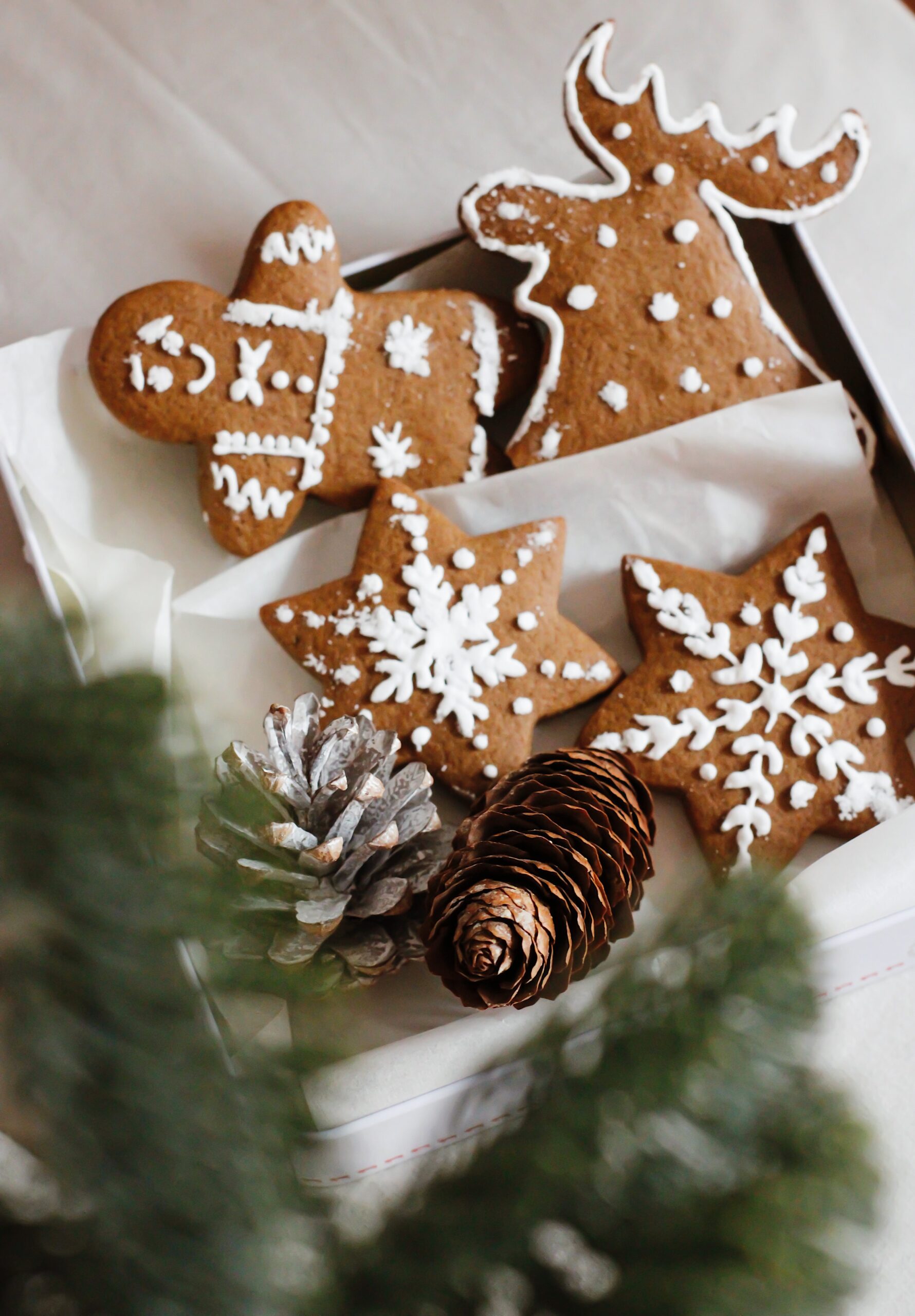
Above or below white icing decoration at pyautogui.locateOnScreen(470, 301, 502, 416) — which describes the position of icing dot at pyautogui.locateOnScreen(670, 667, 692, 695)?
below

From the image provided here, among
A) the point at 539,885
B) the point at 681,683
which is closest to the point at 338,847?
the point at 539,885

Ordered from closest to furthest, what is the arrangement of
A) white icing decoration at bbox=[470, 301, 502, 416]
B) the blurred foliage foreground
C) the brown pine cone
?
1. the blurred foliage foreground
2. the brown pine cone
3. white icing decoration at bbox=[470, 301, 502, 416]

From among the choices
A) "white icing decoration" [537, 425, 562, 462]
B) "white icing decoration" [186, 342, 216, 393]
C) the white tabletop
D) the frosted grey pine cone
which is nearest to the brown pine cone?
the frosted grey pine cone

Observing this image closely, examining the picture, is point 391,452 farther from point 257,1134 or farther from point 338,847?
point 257,1134

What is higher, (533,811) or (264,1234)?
(264,1234)

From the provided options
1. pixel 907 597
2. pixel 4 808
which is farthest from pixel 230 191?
pixel 4 808

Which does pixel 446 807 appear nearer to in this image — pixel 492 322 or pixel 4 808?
pixel 492 322

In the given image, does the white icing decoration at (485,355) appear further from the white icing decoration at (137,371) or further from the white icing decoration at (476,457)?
the white icing decoration at (137,371)

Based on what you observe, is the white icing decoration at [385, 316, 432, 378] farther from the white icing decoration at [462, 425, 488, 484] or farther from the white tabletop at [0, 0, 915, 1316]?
the white tabletop at [0, 0, 915, 1316]
